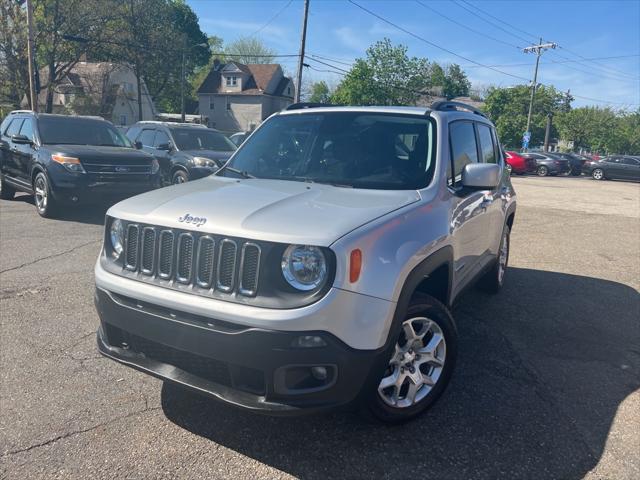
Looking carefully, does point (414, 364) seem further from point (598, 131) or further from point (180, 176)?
point (598, 131)

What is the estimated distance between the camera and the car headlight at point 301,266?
2490 mm

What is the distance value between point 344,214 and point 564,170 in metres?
35.0

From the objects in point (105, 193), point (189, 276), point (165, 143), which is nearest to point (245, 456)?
point (189, 276)

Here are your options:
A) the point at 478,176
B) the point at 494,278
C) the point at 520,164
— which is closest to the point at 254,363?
the point at 478,176

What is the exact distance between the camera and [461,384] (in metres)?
3.66

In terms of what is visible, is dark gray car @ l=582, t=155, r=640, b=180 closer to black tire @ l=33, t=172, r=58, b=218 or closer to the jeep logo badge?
black tire @ l=33, t=172, r=58, b=218

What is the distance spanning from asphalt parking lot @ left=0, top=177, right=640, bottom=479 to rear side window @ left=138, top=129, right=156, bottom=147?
761 centimetres

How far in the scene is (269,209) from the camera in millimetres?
2801

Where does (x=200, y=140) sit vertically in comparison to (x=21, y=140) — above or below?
above

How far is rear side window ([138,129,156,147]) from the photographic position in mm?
12656

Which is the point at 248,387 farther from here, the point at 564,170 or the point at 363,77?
the point at 363,77

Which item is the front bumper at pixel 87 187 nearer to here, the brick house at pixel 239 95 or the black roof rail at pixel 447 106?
the black roof rail at pixel 447 106

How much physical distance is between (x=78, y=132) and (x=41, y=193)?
4.79 ft

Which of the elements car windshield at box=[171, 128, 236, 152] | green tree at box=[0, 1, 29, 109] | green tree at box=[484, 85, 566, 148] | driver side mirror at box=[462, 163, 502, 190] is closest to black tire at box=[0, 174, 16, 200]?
car windshield at box=[171, 128, 236, 152]
